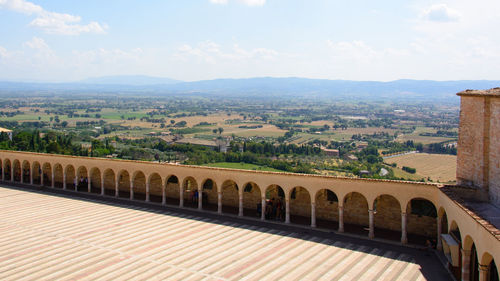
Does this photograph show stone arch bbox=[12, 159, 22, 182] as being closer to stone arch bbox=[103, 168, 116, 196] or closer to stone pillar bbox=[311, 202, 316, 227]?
stone arch bbox=[103, 168, 116, 196]

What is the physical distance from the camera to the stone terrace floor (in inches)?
551

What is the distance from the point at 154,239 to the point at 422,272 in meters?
9.82

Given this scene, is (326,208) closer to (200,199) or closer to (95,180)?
(200,199)

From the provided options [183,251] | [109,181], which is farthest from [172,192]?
[183,251]

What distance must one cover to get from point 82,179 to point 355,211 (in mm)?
16743

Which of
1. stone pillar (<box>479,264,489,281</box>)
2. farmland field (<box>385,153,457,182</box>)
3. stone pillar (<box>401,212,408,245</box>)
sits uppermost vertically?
stone pillar (<box>479,264,489,281</box>)

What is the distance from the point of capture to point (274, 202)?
834 inches

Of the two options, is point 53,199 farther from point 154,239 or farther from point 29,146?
point 29,146

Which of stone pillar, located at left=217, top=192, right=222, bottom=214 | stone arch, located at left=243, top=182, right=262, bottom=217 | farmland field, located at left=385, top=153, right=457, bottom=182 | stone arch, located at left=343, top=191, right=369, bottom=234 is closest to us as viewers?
stone arch, located at left=343, top=191, right=369, bottom=234

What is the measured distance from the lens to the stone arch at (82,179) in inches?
1044

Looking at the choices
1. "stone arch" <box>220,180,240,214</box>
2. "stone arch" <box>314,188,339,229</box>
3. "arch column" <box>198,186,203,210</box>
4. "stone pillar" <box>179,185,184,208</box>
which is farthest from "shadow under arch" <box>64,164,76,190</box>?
"stone arch" <box>314,188,339,229</box>

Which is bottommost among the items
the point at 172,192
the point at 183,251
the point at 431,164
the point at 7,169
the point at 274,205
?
the point at 431,164

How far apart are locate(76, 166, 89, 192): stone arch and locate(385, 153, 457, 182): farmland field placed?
122 ft

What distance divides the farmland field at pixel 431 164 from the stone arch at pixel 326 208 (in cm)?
3299
